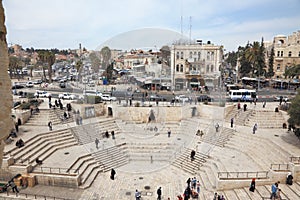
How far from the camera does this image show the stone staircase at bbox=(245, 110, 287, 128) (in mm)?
20828

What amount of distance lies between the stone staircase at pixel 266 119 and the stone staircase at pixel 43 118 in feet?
61.9

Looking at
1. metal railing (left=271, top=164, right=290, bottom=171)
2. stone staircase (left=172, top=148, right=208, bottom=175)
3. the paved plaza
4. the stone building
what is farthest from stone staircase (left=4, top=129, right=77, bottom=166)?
the stone building

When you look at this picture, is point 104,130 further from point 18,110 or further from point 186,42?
point 186,42

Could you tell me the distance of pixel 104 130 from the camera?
70.4 ft

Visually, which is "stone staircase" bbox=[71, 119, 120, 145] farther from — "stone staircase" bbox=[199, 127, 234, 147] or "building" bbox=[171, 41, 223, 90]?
→ "building" bbox=[171, 41, 223, 90]

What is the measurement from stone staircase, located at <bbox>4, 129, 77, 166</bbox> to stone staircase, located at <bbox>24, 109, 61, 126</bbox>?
2676mm

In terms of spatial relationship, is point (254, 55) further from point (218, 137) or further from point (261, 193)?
point (261, 193)

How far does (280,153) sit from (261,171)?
2.61 metres

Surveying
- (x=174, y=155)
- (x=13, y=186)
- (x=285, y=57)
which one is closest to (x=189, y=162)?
(x=174, y=155)

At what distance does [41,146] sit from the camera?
55.1ft

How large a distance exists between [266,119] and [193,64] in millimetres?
20831

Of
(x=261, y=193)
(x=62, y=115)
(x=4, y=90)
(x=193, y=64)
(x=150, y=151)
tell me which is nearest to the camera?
(x=4, y=90)

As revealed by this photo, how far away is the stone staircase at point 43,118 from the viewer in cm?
2095

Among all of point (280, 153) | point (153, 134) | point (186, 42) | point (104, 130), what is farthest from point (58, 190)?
point (186, 42)
